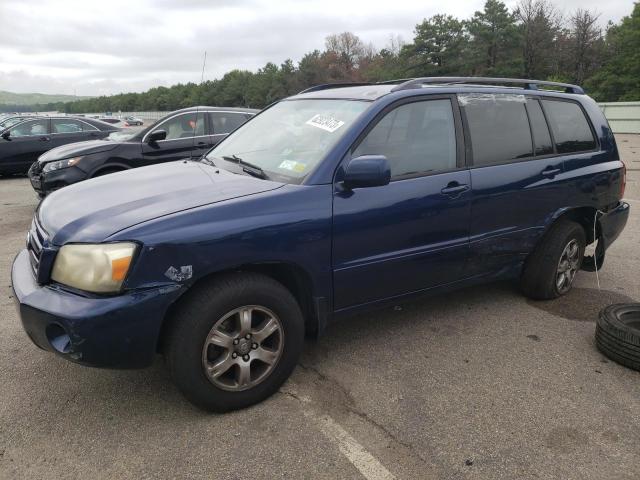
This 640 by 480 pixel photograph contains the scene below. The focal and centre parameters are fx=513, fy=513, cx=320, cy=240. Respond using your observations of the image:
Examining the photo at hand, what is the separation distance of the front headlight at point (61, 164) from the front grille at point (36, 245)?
16.2ft

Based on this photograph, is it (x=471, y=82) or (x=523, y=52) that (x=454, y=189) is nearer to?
(x=471, y=82)

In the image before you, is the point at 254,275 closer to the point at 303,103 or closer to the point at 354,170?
the point at 354,170

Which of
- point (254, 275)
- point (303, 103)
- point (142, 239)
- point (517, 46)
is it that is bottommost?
point (254, 275)

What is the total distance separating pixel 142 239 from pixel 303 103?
6.11 ft

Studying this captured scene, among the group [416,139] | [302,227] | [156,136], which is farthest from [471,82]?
[156,136]

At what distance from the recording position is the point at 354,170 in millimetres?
2855

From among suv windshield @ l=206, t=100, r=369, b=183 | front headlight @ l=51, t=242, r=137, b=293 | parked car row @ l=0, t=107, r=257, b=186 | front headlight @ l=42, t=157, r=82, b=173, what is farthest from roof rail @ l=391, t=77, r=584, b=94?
front headlight @ l=42, t=157, r=82, b=173

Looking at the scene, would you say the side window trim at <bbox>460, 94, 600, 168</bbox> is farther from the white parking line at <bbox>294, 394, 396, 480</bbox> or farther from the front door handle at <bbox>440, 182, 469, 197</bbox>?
the white parking line at <bbox>294, 394, 396, 480</bbox>

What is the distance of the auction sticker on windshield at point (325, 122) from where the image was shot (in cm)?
320

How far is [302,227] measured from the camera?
2.79m

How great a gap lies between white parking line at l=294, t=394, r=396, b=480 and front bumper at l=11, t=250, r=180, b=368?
0.91 m

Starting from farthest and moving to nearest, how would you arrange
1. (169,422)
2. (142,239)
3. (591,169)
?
(591,169)
(169,422)
(142,239)

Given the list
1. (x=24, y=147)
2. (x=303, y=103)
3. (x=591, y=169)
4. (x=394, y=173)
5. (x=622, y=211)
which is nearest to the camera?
(x=394, y=173)

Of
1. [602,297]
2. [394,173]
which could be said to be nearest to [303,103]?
[394,173]
